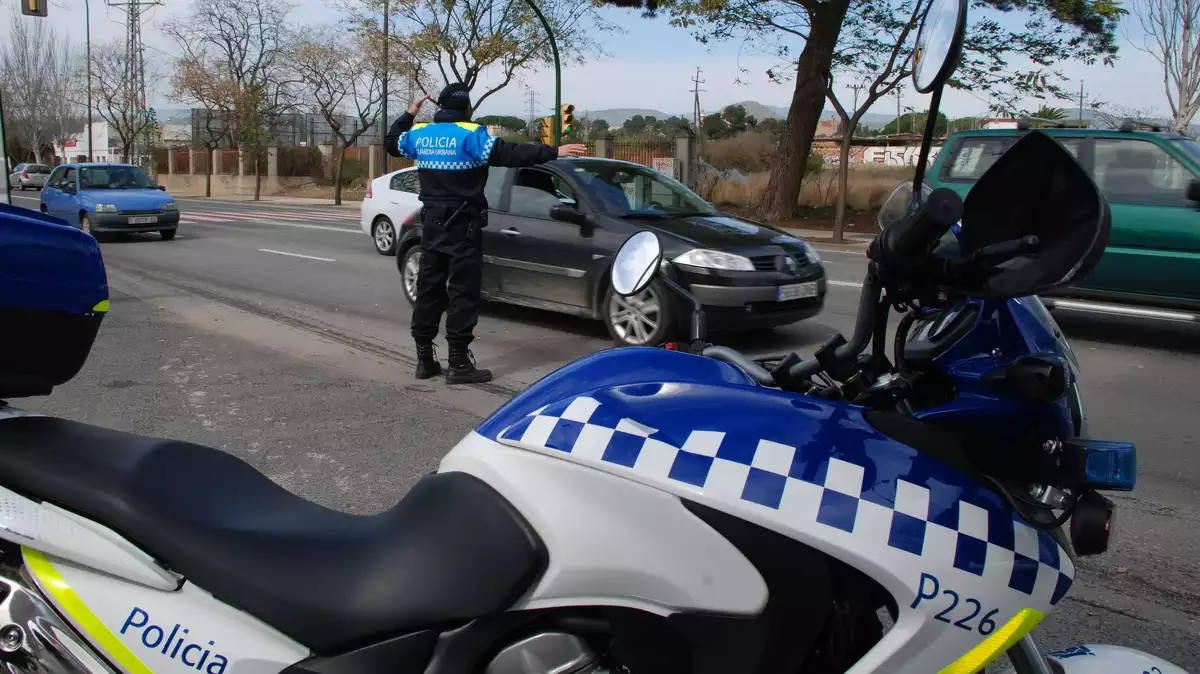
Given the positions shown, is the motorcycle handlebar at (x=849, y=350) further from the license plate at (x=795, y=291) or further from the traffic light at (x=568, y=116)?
the traffic light at (x=568, y=116)

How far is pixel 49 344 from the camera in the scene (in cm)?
197

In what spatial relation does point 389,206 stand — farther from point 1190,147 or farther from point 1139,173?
point 1190,147

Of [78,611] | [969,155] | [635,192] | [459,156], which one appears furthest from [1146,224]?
[78,611]

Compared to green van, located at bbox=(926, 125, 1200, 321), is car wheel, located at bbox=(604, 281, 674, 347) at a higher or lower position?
lower

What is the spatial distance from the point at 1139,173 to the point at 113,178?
17661mm

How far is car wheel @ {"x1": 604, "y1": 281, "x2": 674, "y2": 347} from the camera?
7.03 metres

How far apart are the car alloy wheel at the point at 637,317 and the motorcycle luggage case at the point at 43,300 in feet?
16.9

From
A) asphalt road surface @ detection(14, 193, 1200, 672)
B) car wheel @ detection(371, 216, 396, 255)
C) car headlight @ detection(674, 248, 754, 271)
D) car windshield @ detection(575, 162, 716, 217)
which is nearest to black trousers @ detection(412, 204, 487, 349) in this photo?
asphalt road surface @ detection(14, 193, 1200, 672)

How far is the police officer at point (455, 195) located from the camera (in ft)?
18.9

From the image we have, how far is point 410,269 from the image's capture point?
354 inches

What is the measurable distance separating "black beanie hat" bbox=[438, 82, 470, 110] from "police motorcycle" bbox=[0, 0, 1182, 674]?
4.42 meters

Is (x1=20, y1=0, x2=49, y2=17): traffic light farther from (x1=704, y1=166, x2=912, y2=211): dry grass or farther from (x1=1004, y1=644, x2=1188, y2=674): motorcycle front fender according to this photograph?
(x1=1004, y1=644, x2=1188, y2=674): motorcycle front fender

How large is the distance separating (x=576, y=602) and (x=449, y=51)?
1285 inches

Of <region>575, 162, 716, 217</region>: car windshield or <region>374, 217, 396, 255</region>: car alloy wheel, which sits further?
<region>374, 217, 396, 255</region>: car alloy wheel
